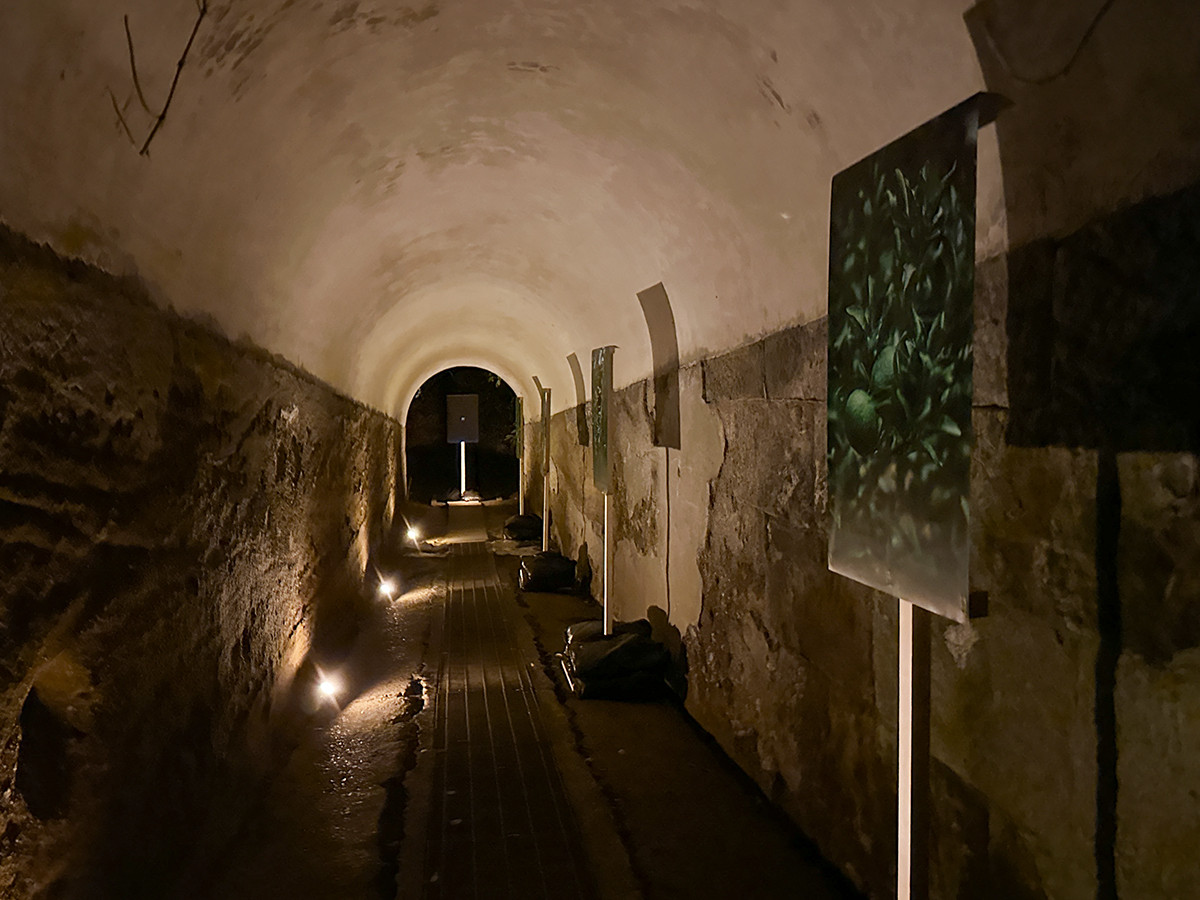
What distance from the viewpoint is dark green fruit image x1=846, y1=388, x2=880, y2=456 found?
1.96m

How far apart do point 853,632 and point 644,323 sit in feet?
9.70

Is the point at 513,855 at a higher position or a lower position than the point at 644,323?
lower

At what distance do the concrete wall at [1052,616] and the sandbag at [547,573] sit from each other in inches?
197

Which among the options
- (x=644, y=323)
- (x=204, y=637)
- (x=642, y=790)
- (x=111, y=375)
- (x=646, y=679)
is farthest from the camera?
(x=644, y=323)

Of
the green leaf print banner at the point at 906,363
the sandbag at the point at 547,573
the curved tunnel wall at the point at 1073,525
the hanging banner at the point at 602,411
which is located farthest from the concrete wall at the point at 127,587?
the sandbag at the point at 547,573

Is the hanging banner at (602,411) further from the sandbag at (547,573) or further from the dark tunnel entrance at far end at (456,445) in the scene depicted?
the dark tunnel entrance at far end at (456,445)

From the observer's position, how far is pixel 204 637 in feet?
9.23

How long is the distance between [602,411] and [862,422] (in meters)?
3.99

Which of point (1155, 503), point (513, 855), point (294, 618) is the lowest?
point (513, 855)

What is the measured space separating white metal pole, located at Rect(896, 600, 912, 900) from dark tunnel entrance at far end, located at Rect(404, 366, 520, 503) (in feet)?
62.0

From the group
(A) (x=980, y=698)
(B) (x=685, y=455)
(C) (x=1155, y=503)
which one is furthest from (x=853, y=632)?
(B) (x=685, y=455)

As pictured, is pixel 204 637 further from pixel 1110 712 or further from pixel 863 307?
pixel 1110 712

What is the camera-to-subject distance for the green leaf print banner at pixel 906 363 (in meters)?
1.64

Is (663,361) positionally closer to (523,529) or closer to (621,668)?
(621,668)
